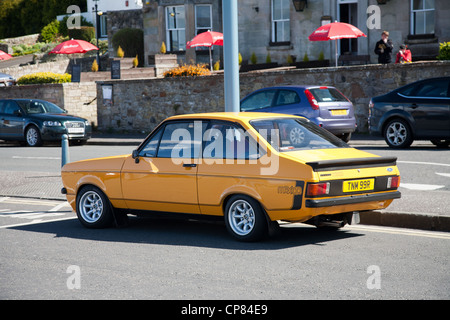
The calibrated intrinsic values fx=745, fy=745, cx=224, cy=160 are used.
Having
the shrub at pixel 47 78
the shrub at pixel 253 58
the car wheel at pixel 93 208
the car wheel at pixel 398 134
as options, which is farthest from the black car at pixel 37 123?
the car wheel at pixel 93 208

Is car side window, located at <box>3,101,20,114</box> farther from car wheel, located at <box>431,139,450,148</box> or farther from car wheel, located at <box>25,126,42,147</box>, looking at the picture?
car wheel, located at <box>431,139,450,148</box>

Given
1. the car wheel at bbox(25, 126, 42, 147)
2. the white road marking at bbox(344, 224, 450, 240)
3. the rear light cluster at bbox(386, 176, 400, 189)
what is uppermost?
the rear light cluster at bbox(386, 176, 400, 189)

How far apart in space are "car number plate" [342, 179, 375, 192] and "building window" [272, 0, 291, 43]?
24436 mm

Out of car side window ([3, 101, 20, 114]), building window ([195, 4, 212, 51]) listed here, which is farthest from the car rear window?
building window ([195, 4, 212, 51])

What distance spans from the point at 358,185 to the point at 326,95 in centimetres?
1110

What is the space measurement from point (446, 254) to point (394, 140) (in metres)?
11.0

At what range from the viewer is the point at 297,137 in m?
8.71

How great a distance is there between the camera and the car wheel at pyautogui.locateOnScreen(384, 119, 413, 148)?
18.1 m

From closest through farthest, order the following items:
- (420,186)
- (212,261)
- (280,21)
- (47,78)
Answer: (212,261)
(420,186)
(47,78)
(280,21)

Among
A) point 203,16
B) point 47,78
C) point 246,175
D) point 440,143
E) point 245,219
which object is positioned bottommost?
point 440,143

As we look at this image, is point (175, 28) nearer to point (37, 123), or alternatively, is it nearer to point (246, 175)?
point (37, 123)

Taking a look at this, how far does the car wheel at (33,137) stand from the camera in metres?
24.6

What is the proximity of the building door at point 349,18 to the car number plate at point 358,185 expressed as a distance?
2330 centimetres

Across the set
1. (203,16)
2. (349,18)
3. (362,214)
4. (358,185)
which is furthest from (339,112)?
(203,16)
